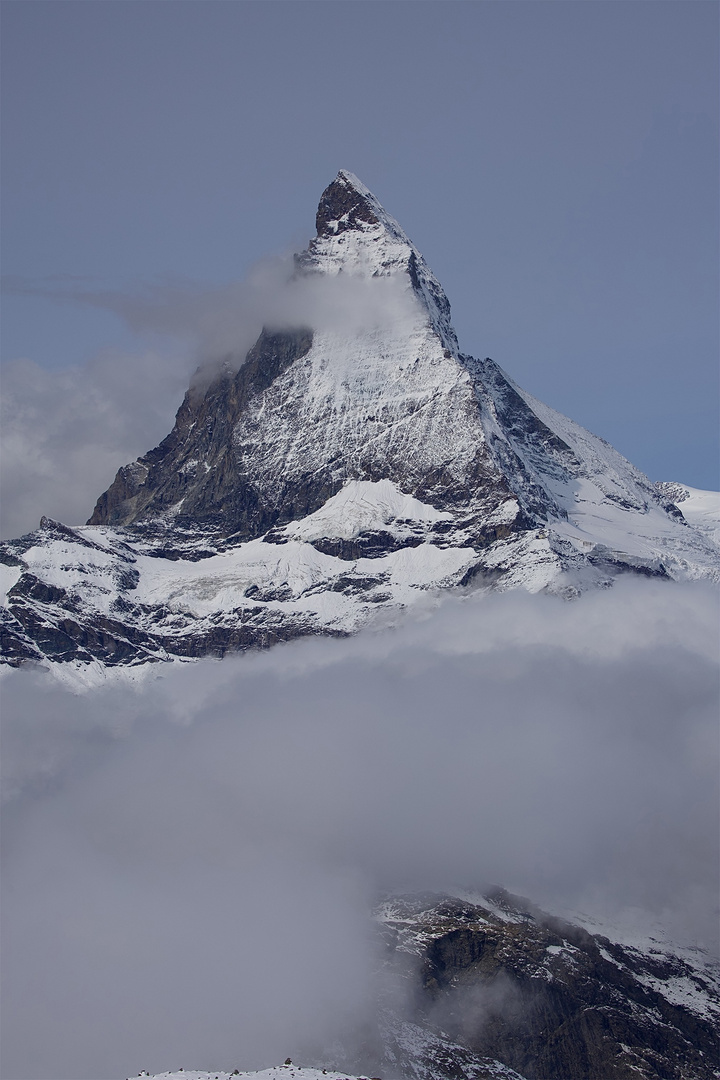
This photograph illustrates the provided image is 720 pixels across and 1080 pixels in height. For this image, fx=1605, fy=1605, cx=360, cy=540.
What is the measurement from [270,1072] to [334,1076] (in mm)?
7565

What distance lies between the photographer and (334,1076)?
480 ft

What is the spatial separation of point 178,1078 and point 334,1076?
48.4 feet

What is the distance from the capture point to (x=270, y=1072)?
494 feet

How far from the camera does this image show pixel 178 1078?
149m

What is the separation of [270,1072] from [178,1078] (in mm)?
8627
